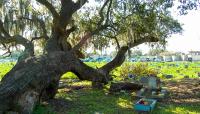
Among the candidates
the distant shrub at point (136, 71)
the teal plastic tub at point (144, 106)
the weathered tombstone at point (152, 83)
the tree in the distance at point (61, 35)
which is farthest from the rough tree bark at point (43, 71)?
the distant shrub at point (136, 71)

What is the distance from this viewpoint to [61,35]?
14266 mm

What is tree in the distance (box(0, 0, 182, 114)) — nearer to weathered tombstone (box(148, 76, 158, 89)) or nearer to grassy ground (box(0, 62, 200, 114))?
grassy ground (box(0, 62, 200, 114))

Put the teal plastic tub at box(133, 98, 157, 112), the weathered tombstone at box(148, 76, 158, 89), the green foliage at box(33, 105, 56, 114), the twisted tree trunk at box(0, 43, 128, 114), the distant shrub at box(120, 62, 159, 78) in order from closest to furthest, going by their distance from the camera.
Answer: the twisted tree trunk at box(0, 43, 128, 114) < the green foliage at box(33, 105, 56, 114) < the teal plastic tub at box(133, 98, 157, 112) < the weathered tombstone at box(148, 76, 158, 89) < the distant shrub at box(120, 62, 159, 78)

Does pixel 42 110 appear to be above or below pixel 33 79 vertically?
below

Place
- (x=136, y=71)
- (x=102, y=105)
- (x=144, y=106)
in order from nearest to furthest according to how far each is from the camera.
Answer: (x=144, y=106)
(x=102, y=105)
(x=136, y=71)

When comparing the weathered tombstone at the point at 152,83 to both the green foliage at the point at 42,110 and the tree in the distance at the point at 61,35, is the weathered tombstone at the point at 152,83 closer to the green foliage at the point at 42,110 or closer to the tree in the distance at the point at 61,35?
the tree in the distance at the point at 61,35

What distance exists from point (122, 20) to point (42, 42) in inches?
172

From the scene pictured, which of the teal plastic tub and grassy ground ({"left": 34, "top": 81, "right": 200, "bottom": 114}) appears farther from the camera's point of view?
grassy ground ({"left": 34, "top": 81, "right": 200, "bottom": 114})

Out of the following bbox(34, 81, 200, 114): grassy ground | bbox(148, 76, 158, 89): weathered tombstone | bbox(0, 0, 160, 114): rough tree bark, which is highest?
bbox(0, 0, 160, 114): rough tree bark

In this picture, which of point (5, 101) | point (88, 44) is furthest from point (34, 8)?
point (5, 101)

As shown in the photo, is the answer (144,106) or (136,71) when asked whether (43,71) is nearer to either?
(144,106)

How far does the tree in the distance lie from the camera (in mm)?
10164

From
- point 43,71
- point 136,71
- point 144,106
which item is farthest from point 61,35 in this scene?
point 136,71

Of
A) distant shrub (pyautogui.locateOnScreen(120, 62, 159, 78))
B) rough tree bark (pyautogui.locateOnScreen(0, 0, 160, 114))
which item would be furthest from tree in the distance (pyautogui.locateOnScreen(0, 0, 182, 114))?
distant shrub (pyautogui.locateOnScreen(120, 62, 159, 78))
